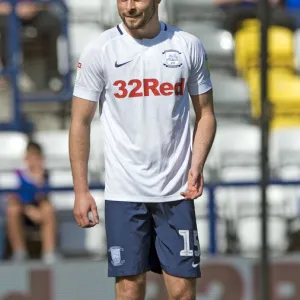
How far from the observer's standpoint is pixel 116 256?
3.93 m

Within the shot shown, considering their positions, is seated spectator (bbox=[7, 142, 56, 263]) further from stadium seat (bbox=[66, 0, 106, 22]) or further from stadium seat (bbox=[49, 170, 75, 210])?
stadium seat (bbox=[66, 0, 106, 22])

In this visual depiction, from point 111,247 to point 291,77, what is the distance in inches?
220

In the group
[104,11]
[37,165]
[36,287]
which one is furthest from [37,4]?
[36,287]

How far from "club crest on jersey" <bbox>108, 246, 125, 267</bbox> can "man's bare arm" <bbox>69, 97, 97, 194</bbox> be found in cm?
25

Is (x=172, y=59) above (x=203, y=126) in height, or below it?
above

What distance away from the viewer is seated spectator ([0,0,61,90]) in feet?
28.7

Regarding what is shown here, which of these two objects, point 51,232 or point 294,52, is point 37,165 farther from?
point 294,52

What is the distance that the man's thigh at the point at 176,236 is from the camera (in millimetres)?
3922

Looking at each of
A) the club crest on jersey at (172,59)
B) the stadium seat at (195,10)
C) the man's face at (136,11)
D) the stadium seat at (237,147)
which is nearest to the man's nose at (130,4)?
the man's face at (136,11)

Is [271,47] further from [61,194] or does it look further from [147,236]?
[147,236]

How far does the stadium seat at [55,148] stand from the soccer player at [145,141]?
381 centimetres

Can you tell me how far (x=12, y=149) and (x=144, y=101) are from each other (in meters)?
4.22

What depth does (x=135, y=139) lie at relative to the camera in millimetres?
3867

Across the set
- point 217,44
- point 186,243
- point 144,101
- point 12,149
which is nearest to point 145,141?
point 144,101
